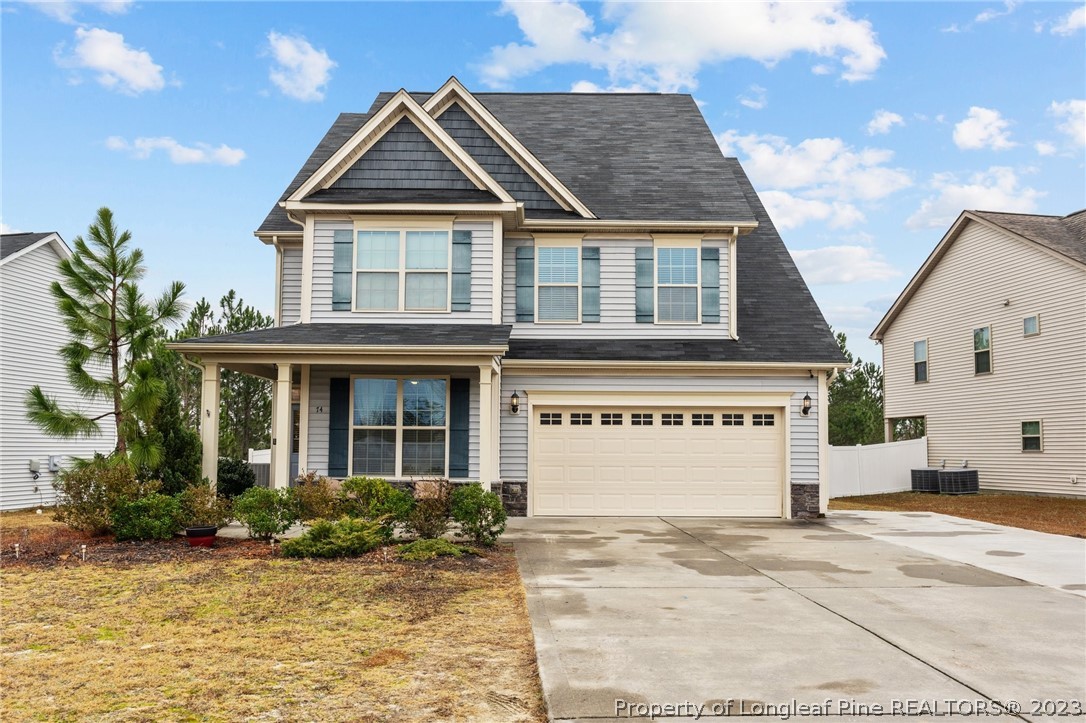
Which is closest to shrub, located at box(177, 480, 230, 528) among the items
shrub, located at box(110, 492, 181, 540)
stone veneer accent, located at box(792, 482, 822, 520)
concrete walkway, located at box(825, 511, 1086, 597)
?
shrub, located at box(110, 492, 181, 540)

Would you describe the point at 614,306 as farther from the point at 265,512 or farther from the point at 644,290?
the point at 265,512

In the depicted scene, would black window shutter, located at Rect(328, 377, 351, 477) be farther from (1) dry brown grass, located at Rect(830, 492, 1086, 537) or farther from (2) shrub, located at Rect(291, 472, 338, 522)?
(1) dry brown grass, located at Rect(830, 492, 1086, 537)

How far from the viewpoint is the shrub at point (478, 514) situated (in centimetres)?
1116

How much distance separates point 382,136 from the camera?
50.3ft

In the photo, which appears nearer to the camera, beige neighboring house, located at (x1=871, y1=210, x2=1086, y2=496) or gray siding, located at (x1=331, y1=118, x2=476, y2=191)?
gray siding, located at (x1=331, y1=118, x2=476, y2=191)

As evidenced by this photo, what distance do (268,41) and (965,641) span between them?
1658 cm

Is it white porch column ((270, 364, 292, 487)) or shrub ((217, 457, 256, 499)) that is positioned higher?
white porch column ((270, 364, 292, 487))

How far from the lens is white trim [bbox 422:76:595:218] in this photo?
52.9 feet

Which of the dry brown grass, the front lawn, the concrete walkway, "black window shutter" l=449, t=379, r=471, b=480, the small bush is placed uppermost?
"black window shutter" l=449, t=379, r=471, b=480

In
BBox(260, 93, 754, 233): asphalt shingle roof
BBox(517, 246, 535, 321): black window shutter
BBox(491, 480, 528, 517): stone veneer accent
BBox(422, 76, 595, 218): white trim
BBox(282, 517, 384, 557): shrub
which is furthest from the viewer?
BBox(260, 93, 754, 233): asphalt shingle roof

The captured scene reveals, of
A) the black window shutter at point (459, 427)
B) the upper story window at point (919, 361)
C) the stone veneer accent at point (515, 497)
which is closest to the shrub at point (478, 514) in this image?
the black window shutter at point (459, 427)

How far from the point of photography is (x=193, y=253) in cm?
1917

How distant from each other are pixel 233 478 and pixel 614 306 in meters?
8.55

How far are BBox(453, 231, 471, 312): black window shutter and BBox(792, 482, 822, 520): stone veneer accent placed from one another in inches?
286
